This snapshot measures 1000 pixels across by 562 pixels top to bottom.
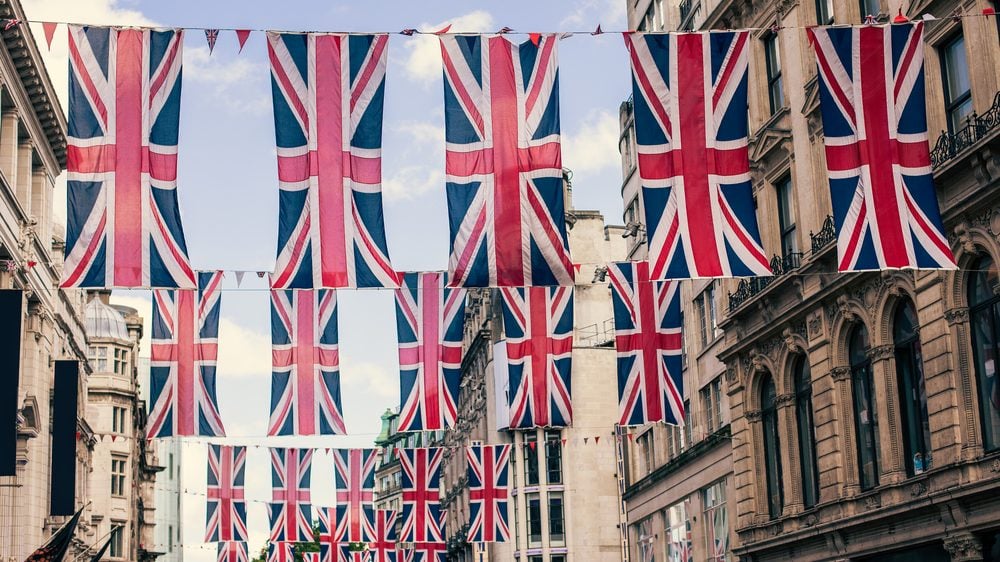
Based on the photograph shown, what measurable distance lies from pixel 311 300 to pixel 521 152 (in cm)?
1616

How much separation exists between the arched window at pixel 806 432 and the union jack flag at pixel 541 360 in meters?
7.65

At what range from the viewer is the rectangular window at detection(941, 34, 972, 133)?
2661 cm

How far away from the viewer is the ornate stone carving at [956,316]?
26.4 meters

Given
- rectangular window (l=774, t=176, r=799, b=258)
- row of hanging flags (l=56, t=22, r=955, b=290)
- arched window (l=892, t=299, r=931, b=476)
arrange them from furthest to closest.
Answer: rectangular window (l=774, t=176, r=799, b=258) → arched window (l=892, t=299, r=931, b=476) → row of hanging flags (l=56, t=22, r=955, b=290)

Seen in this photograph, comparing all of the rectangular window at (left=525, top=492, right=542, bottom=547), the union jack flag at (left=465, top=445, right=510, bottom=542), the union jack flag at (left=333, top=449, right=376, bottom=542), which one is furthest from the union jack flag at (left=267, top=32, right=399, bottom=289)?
the rectangular window at (left=525, top=492, right=542, bottom=547)

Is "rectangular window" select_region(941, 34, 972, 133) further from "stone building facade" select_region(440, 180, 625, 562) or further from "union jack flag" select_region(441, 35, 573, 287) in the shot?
"stone building facade" select_region(440, 180, 625, 562)

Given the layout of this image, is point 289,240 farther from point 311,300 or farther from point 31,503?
point 31,503

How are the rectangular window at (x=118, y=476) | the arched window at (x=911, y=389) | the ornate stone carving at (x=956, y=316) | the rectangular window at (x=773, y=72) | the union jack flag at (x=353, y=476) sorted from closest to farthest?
the ornate stone carving at (x=956, y=316) → the arched window at (x=911, y=389) → the rectangular window at (x=773, y=72) → the union jack flag at (x=353, y=476) → the rectangular window at (x=118, y=476)

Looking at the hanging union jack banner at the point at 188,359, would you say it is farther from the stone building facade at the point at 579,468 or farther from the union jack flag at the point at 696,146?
the stone building facade at the point at 579,468

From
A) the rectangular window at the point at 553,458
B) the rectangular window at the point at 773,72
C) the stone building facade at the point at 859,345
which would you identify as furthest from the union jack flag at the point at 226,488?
the rectangular window at the point at 553,458

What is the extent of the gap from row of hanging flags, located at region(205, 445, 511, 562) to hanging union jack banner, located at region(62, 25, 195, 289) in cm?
2793

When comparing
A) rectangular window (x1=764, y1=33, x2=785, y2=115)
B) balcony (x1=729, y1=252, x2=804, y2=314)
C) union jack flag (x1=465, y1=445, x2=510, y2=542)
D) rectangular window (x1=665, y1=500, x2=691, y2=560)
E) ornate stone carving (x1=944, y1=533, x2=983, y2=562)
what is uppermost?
rectangular window (x1=764, y1=33, x2=785, y2=115)

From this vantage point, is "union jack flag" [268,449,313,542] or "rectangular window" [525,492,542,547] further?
"rectangular window" [525,492,542,547]

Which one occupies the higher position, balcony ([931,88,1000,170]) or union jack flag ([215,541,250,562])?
balcony ([931,88,1000,170])
